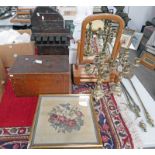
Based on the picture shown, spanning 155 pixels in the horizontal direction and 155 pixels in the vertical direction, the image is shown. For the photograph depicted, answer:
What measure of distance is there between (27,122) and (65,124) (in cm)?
19

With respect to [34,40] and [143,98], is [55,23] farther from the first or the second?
[143,98]

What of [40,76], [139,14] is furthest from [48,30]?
[139,14]

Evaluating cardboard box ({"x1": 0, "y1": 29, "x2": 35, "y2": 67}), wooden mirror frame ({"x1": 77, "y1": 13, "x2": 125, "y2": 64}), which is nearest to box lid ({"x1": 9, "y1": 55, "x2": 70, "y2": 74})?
wooden mirror frame ({"x1": 77, "y1": 13, "x2": 125, "y2": 64})

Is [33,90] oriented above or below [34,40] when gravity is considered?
below

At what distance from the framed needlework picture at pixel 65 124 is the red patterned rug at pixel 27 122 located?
0.23 feet

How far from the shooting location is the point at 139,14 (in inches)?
122

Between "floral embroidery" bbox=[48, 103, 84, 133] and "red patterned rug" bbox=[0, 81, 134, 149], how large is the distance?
114mm

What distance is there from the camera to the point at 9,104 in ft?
3.04

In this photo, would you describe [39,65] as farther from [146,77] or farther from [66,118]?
[146,77]

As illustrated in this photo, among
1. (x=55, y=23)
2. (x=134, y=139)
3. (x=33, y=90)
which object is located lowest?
(x=134, y=139)

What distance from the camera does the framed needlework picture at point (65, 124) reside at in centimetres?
69

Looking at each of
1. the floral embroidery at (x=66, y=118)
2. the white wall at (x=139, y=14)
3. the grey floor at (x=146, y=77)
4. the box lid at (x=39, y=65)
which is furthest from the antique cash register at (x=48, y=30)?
the white wall at (x=139, y=14)
